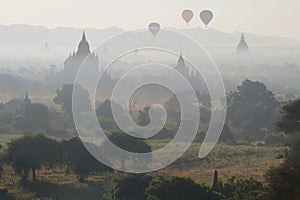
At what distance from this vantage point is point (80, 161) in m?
28.0

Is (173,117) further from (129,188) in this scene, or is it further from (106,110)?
(129,188)

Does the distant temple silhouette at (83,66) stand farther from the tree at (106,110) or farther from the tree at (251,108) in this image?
the tree at (251,108)

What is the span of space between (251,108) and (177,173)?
27422mm

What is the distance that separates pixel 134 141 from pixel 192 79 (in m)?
57.7

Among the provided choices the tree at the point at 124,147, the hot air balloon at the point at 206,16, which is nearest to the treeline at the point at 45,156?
the tree at the point at 124,147

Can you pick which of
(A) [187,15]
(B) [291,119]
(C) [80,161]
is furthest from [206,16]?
(B) [291,119]

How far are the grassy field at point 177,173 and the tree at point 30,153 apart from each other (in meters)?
0.74

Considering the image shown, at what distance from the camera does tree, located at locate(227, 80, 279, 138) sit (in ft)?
176

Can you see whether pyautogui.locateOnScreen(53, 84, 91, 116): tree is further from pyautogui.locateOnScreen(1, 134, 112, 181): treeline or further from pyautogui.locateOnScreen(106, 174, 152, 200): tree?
pyautogui.locateOnScreen(106, 174, 152, 200): tree

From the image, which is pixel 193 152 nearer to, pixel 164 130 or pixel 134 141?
pixel 134 141

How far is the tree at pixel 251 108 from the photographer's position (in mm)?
53719

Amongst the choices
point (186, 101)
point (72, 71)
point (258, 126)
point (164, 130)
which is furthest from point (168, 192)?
point (72, 71)

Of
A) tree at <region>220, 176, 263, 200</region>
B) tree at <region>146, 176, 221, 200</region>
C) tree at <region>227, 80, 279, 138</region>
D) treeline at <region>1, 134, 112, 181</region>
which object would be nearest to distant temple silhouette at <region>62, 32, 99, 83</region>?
tree at <region>227, 80, 279, 138</region>

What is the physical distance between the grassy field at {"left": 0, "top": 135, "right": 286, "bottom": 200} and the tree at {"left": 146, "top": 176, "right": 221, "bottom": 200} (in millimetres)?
5733
